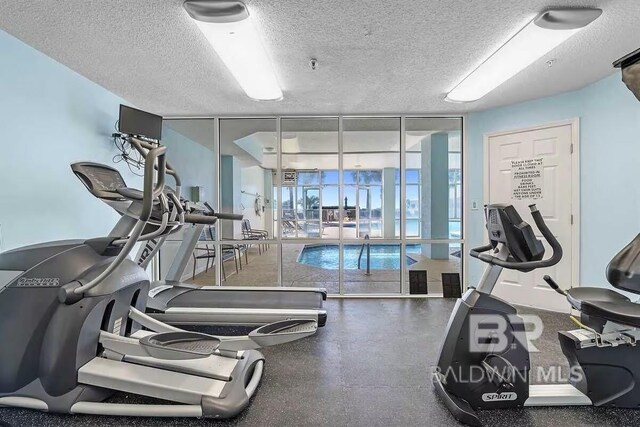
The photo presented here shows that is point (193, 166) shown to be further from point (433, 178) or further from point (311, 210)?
point (433, 178)

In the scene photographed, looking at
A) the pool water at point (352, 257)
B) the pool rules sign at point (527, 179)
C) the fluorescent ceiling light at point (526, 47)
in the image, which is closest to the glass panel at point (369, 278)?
the pool water at point (352, 257)

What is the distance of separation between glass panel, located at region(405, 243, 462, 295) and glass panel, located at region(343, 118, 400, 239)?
694 millimetres

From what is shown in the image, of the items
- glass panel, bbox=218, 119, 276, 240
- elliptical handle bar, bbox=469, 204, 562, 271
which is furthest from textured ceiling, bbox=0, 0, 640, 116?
elliptical handle bar, bbox=469, 204, 562, 271

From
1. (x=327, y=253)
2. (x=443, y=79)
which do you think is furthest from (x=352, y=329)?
(x=327, y=253)

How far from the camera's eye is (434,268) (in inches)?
216

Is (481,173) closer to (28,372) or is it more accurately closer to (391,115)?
(391,115)

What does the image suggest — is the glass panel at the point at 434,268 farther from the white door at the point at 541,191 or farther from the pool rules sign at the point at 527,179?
the pool rules sign at the point at 527,179

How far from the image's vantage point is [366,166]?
7930 mm

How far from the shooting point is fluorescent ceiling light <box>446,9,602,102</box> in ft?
6.51

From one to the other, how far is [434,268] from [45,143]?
5.51 metres

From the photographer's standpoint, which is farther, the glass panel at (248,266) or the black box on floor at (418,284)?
the glass panel at (248,266)

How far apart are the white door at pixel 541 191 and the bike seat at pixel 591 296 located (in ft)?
6.19

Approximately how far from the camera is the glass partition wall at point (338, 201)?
4430 mm

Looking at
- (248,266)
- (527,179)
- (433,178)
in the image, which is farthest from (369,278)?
(527,179)
